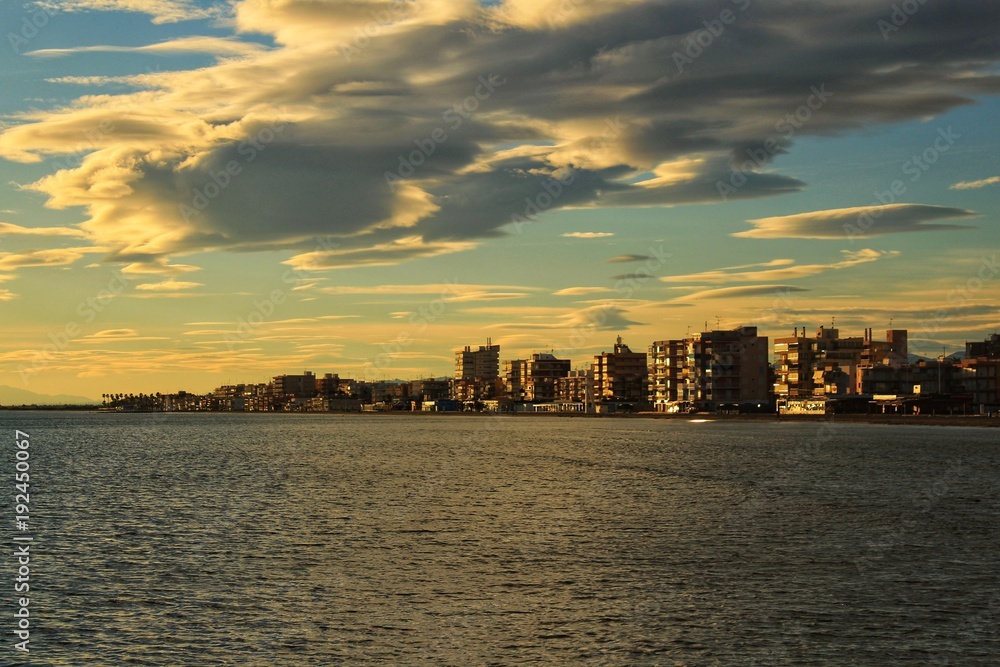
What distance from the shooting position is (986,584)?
36625 mm

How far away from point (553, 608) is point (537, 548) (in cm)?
1227

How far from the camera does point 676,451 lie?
126 metres

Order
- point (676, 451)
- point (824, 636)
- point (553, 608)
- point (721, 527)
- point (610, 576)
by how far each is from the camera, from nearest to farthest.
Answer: point (824, 636), point (553, 608), point (610, 576), point (721, 527), point (676, 451)

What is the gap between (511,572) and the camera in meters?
39.7

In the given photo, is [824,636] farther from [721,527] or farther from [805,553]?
[721,527]

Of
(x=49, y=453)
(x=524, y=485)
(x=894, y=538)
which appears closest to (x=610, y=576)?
(x=894, y=538)

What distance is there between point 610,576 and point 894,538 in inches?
691

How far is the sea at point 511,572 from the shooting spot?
2894 cm

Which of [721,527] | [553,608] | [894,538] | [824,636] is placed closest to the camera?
[824,636]

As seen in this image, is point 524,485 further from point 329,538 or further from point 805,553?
point 805,553

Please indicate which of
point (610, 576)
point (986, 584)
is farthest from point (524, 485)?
point (986, 584)

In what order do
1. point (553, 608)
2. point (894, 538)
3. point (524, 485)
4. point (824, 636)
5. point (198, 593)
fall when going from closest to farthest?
point (824, 636), point (553, 608), point (198, 593), point (894, 538), point (524, 485)

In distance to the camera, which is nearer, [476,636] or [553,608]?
[476,636]

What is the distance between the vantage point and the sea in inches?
1139
